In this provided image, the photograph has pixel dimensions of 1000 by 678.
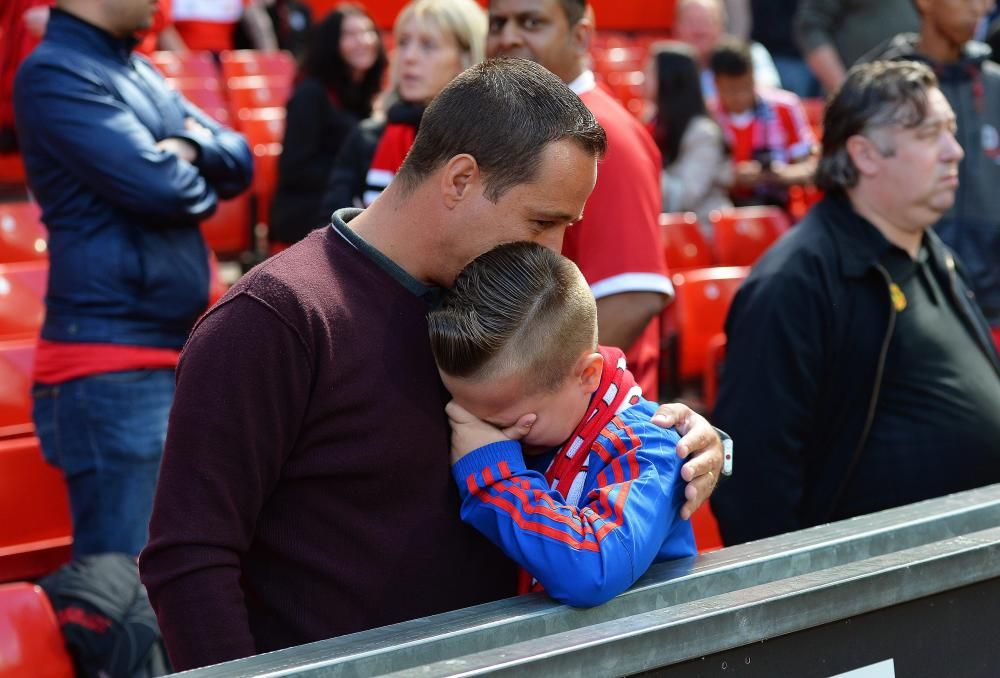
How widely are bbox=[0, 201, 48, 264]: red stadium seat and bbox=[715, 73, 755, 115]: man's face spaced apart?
3.80 metres

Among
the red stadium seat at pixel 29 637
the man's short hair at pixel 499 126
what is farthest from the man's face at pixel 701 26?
the man's short hair at pixel 499 126

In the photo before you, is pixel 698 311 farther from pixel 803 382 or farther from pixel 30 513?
pixel 30 513

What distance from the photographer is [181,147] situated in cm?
298

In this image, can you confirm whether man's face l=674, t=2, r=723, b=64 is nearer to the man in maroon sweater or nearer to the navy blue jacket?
the navy blue jacket

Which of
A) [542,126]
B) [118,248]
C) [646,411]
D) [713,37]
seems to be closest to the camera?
[542,126]

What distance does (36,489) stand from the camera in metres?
3.21

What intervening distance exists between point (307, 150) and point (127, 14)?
2.47 m

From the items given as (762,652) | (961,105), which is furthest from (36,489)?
(961,105)

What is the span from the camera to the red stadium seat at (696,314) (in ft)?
16.8

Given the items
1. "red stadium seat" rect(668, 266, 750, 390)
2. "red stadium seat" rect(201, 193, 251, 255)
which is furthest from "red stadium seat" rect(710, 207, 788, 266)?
"red stadium seat" rect(201, 193, 251, 255)

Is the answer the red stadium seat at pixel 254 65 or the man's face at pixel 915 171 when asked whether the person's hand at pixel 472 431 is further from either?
the red stadium seat at pixel 254 65

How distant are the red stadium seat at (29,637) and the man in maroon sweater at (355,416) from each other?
81cm

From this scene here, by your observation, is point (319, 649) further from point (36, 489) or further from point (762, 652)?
point (36, 489)

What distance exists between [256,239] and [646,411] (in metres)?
4.79
